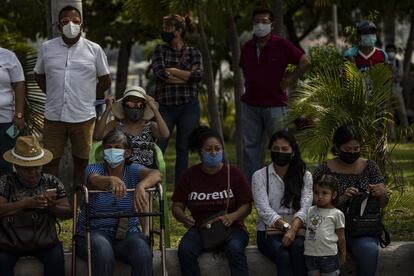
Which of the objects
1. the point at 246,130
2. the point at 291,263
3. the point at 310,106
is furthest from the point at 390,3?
the point at 291,263

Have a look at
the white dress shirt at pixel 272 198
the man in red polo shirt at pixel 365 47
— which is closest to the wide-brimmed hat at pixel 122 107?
the white dress shirt at pixel 272 198

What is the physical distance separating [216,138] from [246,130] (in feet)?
7.40

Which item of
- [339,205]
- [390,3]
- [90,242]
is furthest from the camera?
[390,3]

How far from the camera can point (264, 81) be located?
10.5 m

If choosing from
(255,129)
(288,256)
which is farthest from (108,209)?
(255,129)

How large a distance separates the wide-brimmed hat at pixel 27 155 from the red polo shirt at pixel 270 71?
9.68ft

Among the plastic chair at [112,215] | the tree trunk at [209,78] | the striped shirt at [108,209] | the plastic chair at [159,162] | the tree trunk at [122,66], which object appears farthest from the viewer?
the tree trunk at [122,66]

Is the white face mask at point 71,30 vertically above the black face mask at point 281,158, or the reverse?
the white face mask at point 71,30

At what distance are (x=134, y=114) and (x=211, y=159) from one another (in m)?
1.04

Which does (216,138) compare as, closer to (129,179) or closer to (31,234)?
(129,179)

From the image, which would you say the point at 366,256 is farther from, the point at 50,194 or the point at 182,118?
the point at 182,118

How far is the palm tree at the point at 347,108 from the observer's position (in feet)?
29.4

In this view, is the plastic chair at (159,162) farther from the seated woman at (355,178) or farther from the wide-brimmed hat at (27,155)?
the seated woman at (355,178)

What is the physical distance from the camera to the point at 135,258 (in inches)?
305
